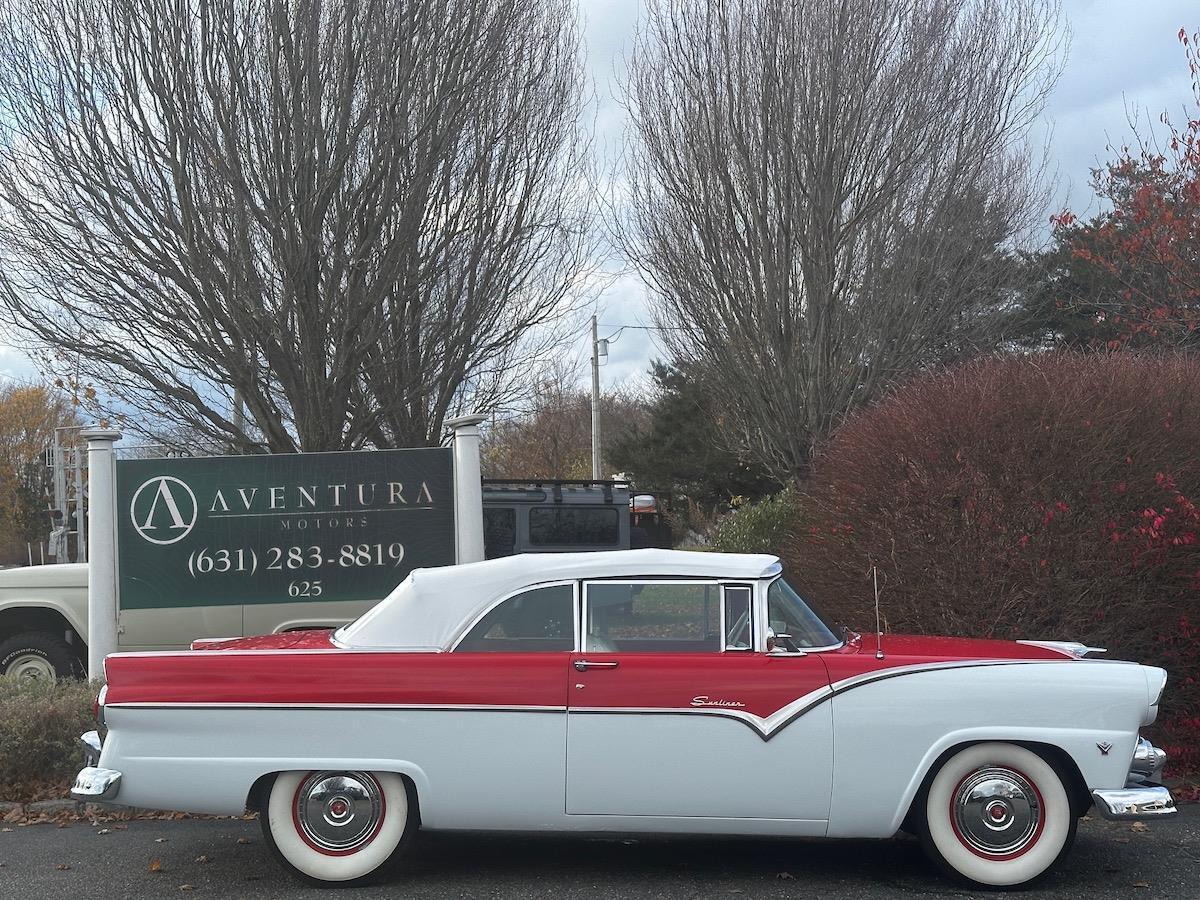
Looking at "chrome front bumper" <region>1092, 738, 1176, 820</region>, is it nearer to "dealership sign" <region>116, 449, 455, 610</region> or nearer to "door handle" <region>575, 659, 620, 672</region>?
"door handle" <region>575, 659, 620, 672</region>

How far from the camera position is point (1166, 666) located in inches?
313

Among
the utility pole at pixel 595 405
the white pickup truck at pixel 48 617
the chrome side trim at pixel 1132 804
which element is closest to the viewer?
the chrome side trim at pixel 1132 804

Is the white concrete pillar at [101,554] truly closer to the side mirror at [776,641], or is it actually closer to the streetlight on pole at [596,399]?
the side mirror at [776,641]

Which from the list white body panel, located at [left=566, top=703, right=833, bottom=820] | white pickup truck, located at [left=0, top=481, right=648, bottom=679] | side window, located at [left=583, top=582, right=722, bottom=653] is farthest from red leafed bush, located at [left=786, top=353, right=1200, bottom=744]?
white pickup truck, located at [left=0, top=481, right=648, bottom=679]

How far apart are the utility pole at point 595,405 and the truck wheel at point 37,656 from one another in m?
22.0

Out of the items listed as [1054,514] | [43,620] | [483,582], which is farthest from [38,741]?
[1054,514]

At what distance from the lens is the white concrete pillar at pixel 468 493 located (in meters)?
8.98

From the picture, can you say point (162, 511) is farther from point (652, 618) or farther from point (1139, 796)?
point (1139, 796)

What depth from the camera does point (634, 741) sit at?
5.15 meters

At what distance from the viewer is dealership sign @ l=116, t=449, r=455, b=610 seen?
8953 mm

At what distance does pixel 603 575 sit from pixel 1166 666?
454 centimetres

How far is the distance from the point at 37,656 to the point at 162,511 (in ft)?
6.39

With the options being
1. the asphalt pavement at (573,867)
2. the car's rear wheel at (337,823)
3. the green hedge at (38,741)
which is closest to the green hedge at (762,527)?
Answer: the asphalt pavement at (573,867)

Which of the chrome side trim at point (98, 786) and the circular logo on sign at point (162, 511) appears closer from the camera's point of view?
the chrome side trim at point (98, 786)
